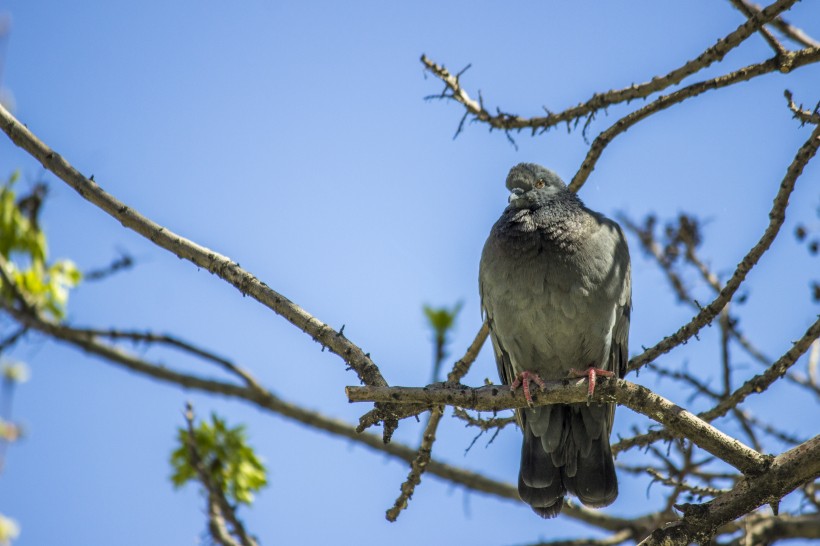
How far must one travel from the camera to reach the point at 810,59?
487 centimetres

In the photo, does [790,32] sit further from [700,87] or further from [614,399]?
[614,399]

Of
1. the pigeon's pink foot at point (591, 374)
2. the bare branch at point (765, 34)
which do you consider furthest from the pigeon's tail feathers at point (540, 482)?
the bare branch at point (765, 34)

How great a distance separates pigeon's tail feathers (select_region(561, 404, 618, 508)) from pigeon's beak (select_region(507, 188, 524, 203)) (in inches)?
61.0

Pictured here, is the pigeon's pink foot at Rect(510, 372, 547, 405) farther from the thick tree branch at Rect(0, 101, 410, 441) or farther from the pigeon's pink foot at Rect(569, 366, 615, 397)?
the thick tree branch at Rect(0, 101, 410, 441)

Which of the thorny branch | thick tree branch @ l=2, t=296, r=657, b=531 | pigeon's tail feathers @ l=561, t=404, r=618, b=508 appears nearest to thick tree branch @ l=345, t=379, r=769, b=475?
the thorny branch

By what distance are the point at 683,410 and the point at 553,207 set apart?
7.08 ft

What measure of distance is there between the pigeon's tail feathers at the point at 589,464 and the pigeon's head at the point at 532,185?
1.51 m

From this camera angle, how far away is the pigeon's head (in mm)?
6098

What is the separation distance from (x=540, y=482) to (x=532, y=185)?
218 cm

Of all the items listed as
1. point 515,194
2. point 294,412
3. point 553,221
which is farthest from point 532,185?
point 294,412

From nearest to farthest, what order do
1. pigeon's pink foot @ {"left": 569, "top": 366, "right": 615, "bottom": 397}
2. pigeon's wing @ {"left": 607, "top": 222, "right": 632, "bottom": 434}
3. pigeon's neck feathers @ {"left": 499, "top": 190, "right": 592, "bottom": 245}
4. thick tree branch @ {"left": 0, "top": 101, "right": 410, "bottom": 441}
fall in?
thick tree branch @ {"left": 0, "top": 101, "right": 410, "bottom": 441}
pigeon's pink foot @ {"left": 569, "top": 366, "right": 615, "bottom": 397}
pigeon's neck feathers @ {"left": 499, "top": 190, "right": 592, "bottom": 245}
pigeon's wing @ {"left": 607, "top": 222, "right": 632, "bottom": 434}

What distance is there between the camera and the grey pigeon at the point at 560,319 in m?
5.55

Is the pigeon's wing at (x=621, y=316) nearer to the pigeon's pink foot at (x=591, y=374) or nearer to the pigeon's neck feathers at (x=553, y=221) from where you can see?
the pigeon's neck feathers at (x=553, y=221)

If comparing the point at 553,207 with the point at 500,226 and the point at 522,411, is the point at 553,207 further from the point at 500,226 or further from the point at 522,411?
the point at 522,411
